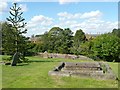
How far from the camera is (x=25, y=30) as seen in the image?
90.7 ft

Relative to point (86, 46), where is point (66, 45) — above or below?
above

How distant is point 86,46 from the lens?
48.6m

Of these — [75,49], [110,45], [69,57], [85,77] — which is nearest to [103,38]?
[110,45]

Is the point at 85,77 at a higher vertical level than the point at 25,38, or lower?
lower

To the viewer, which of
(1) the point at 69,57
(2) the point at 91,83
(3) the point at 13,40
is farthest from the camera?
(1) the point at 69,57

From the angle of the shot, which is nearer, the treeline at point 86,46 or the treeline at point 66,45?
the treeline at point 66,45

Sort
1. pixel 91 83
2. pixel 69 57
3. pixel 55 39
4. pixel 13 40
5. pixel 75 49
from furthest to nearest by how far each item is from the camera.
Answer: pixel 55 39
pixel 75 49
pixel 69 57
pixel 13 40
pixel 91 83

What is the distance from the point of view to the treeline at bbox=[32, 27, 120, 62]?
42.3 m

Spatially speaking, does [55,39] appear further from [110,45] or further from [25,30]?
[25,30]

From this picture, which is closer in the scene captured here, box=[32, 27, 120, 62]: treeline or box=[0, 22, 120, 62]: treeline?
box=[0, 22, 120, 62]: treeline

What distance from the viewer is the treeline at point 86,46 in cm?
4228

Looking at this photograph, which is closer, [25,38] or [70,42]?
[25,38]

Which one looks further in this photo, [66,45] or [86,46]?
[66,45]

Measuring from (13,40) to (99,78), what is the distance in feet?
54.2
